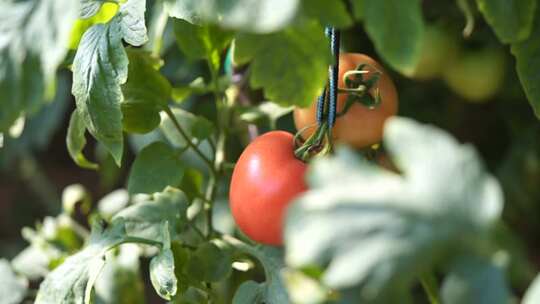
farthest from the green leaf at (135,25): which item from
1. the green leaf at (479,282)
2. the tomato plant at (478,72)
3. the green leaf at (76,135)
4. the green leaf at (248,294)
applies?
the tomato plant at (478,72)

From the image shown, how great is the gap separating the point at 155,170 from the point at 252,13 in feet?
1.11

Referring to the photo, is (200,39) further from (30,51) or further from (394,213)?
(394,213)

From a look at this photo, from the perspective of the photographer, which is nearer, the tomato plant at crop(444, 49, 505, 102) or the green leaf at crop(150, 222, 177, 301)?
the green leaf at crop(150, 222, 177, 301)

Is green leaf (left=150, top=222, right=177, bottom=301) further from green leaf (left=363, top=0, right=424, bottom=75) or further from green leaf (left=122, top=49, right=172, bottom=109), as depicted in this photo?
green leaf (left=363, top=0, right=424, bottom=75)

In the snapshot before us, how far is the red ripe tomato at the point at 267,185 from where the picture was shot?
2.13 ft

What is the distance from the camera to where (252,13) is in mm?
474

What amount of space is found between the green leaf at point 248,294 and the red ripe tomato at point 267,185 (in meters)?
0.04

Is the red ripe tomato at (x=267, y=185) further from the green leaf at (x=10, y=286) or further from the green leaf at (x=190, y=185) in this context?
the green leaf at (x=10, y=286)

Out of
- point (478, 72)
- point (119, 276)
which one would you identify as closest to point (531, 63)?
point (119, 276)

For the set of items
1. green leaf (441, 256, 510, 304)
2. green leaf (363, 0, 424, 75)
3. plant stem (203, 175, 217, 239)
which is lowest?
plant stem (203, 175, 217, 239)

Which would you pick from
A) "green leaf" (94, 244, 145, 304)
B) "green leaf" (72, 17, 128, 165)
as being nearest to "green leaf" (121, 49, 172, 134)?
"green leaf" (72, 17, 128, 165)

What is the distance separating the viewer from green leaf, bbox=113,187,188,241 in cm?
80

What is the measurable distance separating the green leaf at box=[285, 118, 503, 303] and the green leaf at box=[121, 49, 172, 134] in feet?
1.20

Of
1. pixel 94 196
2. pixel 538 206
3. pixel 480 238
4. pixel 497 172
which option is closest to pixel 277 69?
pixel 480 238
